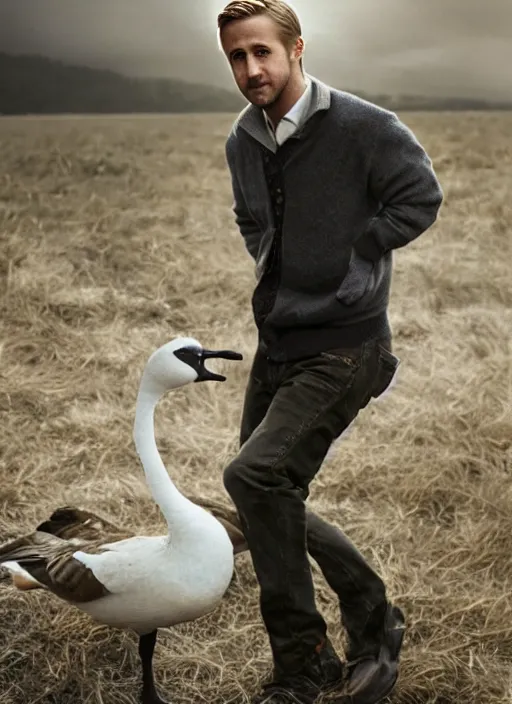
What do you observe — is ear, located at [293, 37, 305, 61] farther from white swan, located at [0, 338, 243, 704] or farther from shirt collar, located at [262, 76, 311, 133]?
white swan, located at [0, 338, 243, 704]

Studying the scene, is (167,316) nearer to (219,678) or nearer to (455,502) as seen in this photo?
(455,502)

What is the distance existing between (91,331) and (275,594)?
14.1 ft

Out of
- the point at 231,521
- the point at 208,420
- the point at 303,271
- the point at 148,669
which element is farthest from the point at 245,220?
the point at 208,420

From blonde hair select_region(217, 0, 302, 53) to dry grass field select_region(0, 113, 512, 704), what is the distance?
66.6 inches

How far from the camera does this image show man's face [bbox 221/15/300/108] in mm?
2512

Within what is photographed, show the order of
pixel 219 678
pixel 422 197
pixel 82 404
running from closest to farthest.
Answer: pixel 422 197 < pixel 219 678 < pixel 82 404

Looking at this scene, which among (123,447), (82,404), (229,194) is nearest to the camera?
(123,447)

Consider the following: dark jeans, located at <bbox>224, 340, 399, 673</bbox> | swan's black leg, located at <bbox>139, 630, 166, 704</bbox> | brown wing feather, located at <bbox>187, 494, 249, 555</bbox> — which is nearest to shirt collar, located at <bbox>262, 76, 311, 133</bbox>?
dark jeans, located at <bbox>224, 340, 399, 673</bbox>

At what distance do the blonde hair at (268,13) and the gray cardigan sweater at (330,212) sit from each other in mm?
163

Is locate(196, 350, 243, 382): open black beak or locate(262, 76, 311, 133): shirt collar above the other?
locate(262, 76, 311, 133): shirt collar

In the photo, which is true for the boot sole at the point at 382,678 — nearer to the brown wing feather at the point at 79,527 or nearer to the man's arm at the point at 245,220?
the brown wing feather at the point at 79,527

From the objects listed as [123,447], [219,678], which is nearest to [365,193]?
[219,678]

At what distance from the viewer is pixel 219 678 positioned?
3.23 metres

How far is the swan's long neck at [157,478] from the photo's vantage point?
2752mm
